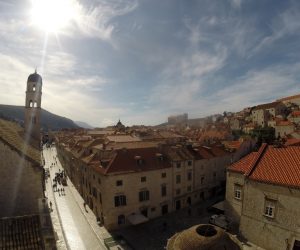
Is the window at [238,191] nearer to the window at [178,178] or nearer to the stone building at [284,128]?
the window at [178,178]

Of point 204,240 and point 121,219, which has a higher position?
point 204,240

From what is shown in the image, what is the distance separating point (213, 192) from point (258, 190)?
79.7ft

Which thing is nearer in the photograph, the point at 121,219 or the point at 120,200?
the point at 120,200

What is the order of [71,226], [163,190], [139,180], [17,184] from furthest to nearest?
1. [163,190]
2. [139,180]
3. [71,226]
4. [17,184]

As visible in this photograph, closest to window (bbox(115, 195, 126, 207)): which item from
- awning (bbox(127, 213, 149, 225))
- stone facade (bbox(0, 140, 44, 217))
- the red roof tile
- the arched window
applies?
the arched window

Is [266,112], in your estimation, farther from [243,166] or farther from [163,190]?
[243,166]

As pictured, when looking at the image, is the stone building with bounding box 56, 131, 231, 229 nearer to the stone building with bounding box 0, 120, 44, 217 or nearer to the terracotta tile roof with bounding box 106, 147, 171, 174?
the terracotta tile roof with bounding box 106, 147, 171, 174

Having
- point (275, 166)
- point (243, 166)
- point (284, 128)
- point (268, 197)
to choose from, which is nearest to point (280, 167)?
point (275, 166)

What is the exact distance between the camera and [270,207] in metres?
26.4

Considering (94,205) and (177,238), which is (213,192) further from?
(177,238)

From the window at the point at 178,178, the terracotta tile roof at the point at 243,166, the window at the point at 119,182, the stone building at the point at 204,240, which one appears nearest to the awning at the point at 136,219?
the window at the point at 119,182

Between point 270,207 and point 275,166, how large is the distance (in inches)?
171

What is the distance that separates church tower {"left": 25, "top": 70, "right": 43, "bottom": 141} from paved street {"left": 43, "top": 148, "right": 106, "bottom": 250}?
12.7 m

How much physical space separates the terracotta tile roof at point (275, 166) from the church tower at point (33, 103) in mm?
36440
